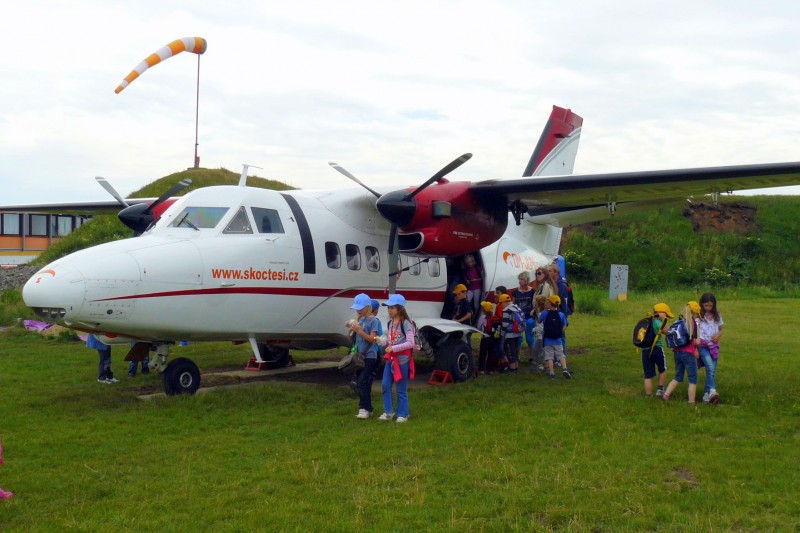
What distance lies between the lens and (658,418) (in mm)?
9000

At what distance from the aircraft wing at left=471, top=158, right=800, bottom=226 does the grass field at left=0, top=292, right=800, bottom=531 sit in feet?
9.82

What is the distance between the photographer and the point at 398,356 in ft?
29.3

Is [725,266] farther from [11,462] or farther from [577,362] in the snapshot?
[11,462]

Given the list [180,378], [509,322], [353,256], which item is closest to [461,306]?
[509,322]

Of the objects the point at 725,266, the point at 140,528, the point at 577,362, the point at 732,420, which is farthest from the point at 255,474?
the point at 725,266

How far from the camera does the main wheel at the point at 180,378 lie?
10.3 meters

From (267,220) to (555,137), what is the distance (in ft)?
26.0

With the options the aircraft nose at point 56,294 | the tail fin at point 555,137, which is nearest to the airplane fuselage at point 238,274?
the aircraft nose at point 56,294

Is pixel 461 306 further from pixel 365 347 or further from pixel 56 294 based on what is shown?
pixel 56 294

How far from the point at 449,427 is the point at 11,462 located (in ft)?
14.7

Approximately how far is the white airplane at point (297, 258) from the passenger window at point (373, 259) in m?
0.02

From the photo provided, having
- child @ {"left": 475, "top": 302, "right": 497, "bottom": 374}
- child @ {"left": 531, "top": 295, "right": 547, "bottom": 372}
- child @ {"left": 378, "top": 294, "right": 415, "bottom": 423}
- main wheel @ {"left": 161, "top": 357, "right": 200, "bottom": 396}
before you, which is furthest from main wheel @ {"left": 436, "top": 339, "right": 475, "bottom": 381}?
main wheel @ {"left": 161, "top": 357, "right": 200, "bottom": 396}

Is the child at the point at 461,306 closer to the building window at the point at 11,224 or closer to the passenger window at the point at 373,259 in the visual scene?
the passenger window at the point at 373,259

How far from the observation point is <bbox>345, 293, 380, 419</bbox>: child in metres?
9.27
